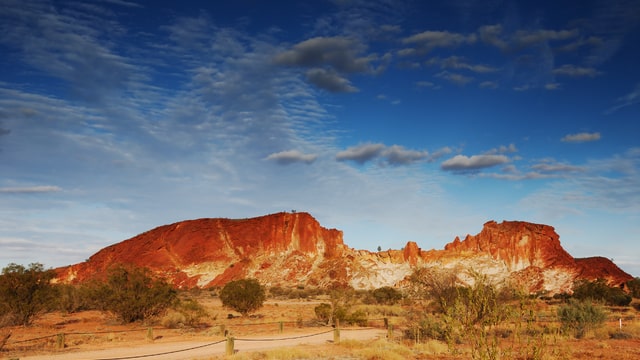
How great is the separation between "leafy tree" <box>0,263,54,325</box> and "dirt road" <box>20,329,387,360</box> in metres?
12.0

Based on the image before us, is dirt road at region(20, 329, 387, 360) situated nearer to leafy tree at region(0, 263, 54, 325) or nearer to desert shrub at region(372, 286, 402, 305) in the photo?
leafy tree at region(0, 263, 54, 325)

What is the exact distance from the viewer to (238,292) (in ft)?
115

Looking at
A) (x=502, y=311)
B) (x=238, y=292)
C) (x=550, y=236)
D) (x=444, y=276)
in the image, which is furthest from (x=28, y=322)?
(x=550, y=236)

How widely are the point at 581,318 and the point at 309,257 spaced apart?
2665 inches

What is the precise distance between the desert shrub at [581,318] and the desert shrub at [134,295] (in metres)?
22.5

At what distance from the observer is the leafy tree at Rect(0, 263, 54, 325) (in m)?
28.0

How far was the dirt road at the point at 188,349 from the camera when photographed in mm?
16594

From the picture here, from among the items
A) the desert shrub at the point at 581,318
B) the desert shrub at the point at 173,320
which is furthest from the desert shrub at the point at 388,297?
the desert shrub at the point at 581,318

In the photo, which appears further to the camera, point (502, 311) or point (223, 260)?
point (223, 260)

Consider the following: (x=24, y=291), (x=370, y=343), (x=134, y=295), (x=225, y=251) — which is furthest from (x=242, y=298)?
(x=225, y=251)

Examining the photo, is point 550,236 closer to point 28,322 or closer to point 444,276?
point 444,276

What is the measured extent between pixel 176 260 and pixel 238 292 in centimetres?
5779

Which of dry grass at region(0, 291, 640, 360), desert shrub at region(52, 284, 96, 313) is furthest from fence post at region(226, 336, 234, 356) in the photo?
desert shrub at region(52, 284, 96, 313)

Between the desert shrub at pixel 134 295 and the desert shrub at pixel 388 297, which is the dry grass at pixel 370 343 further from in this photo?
the desert shrub at pixel 388 297
